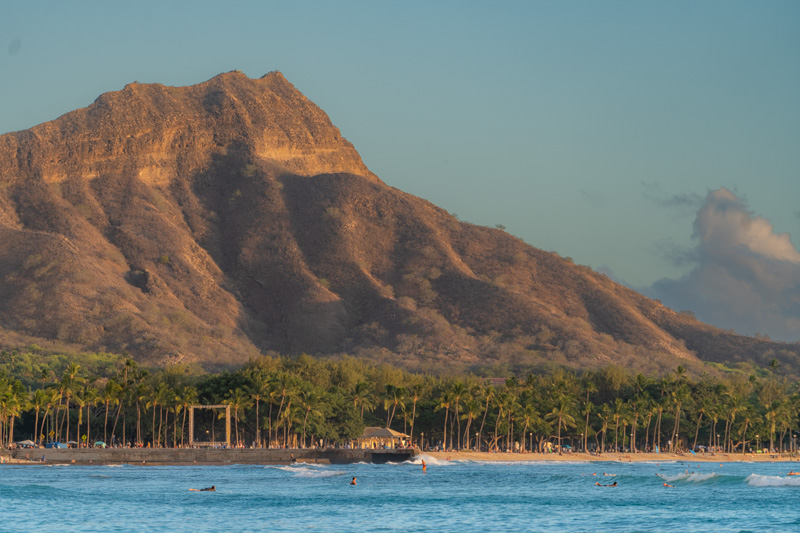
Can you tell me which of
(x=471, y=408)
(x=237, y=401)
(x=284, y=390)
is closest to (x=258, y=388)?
(x=237, y=401)

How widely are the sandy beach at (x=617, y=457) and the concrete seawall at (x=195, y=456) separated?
12.7 m

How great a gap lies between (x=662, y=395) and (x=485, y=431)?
3127 cm

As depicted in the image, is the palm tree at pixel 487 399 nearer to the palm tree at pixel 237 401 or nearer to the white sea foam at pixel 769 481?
the palm tree at pixel 237 401

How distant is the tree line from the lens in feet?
462

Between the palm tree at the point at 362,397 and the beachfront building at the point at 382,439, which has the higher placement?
the palm tree at the point at 362,397

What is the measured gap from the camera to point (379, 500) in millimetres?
81812

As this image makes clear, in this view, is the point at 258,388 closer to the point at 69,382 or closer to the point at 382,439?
the point at 382,439

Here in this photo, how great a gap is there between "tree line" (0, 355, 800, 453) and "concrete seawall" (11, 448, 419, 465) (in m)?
7.53

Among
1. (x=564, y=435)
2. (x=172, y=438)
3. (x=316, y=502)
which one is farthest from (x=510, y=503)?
(x=564, y=435)

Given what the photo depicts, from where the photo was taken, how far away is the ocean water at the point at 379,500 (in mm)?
65625

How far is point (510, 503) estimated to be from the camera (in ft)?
263

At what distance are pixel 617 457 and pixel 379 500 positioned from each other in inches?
3088

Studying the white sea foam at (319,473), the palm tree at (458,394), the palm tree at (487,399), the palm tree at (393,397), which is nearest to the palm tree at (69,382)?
the white sea foam at (319,473)

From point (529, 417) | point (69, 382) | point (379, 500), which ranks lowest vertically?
point (379, 500)
